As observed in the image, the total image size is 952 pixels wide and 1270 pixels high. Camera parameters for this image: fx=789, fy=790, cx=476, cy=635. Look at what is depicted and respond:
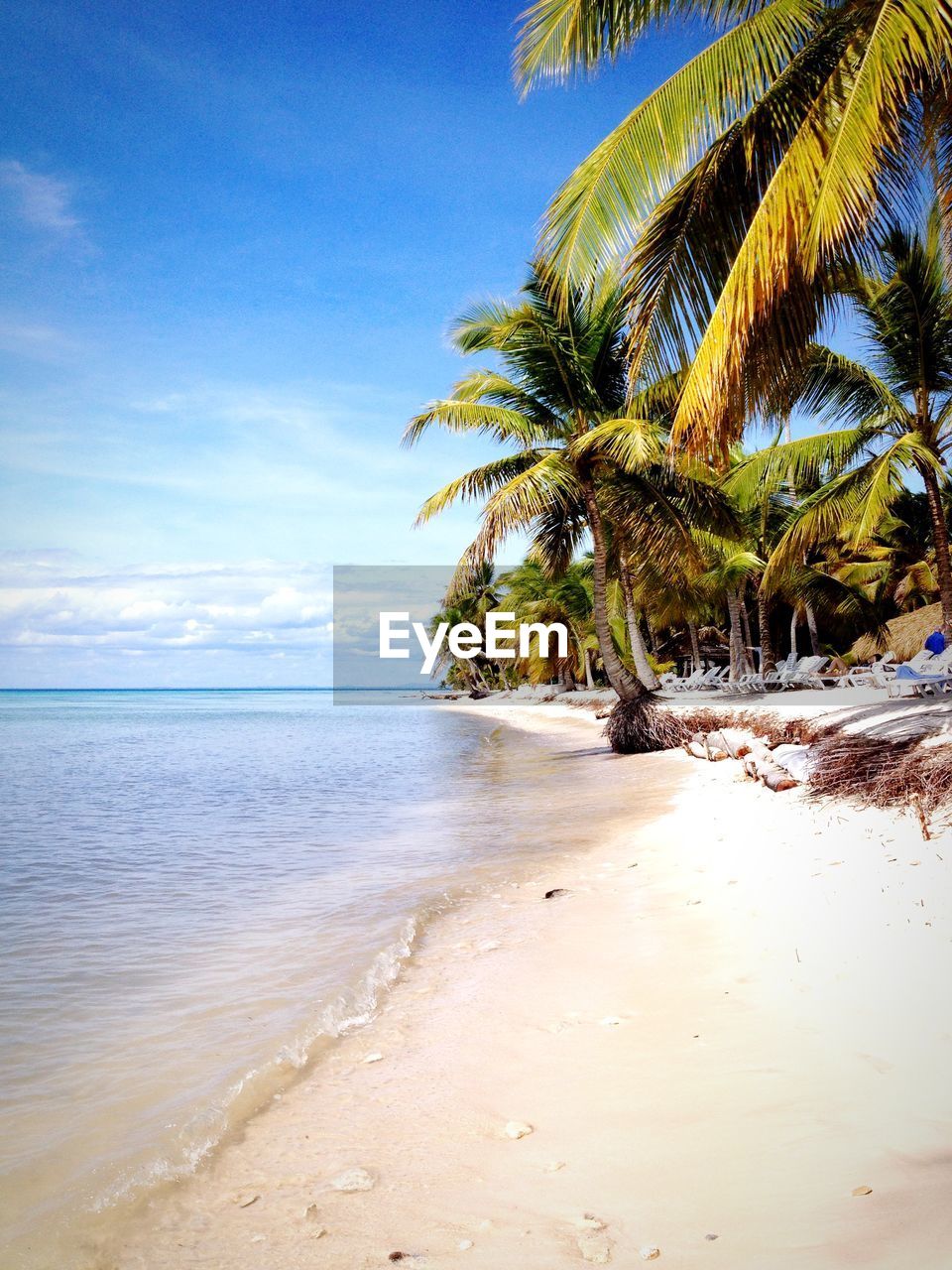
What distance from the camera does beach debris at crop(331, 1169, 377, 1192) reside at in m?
2.41

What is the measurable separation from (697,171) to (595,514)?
9.47 meters

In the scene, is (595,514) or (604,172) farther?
(595,514)

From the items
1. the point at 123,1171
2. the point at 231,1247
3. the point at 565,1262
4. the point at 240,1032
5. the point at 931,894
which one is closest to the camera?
the point at 565,1262

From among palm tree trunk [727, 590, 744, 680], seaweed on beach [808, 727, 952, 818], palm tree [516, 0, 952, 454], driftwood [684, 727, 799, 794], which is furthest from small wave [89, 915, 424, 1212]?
palm tree trunk [727, 590, 744, 680]

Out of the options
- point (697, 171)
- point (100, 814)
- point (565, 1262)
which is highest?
point (697, 171)

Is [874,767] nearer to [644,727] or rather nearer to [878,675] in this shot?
[644,727]

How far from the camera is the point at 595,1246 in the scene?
1997 millimetres

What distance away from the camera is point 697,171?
6836mm

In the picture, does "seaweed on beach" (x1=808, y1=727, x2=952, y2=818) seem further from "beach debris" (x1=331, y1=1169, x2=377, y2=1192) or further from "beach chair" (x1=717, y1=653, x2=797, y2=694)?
"beach chair" (x1=717, y1=653, x2=797, y2=694)

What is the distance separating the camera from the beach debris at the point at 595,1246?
1950 millimetres

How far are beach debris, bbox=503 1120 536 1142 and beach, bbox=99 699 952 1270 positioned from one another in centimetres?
1

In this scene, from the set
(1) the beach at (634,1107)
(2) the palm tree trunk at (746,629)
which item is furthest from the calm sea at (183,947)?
(2) the palm tree trunk at (746,629)

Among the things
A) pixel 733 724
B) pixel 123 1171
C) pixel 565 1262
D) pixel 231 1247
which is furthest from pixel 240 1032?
pixel 733 724

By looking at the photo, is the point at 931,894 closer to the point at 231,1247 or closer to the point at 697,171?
the point at 231,1247
